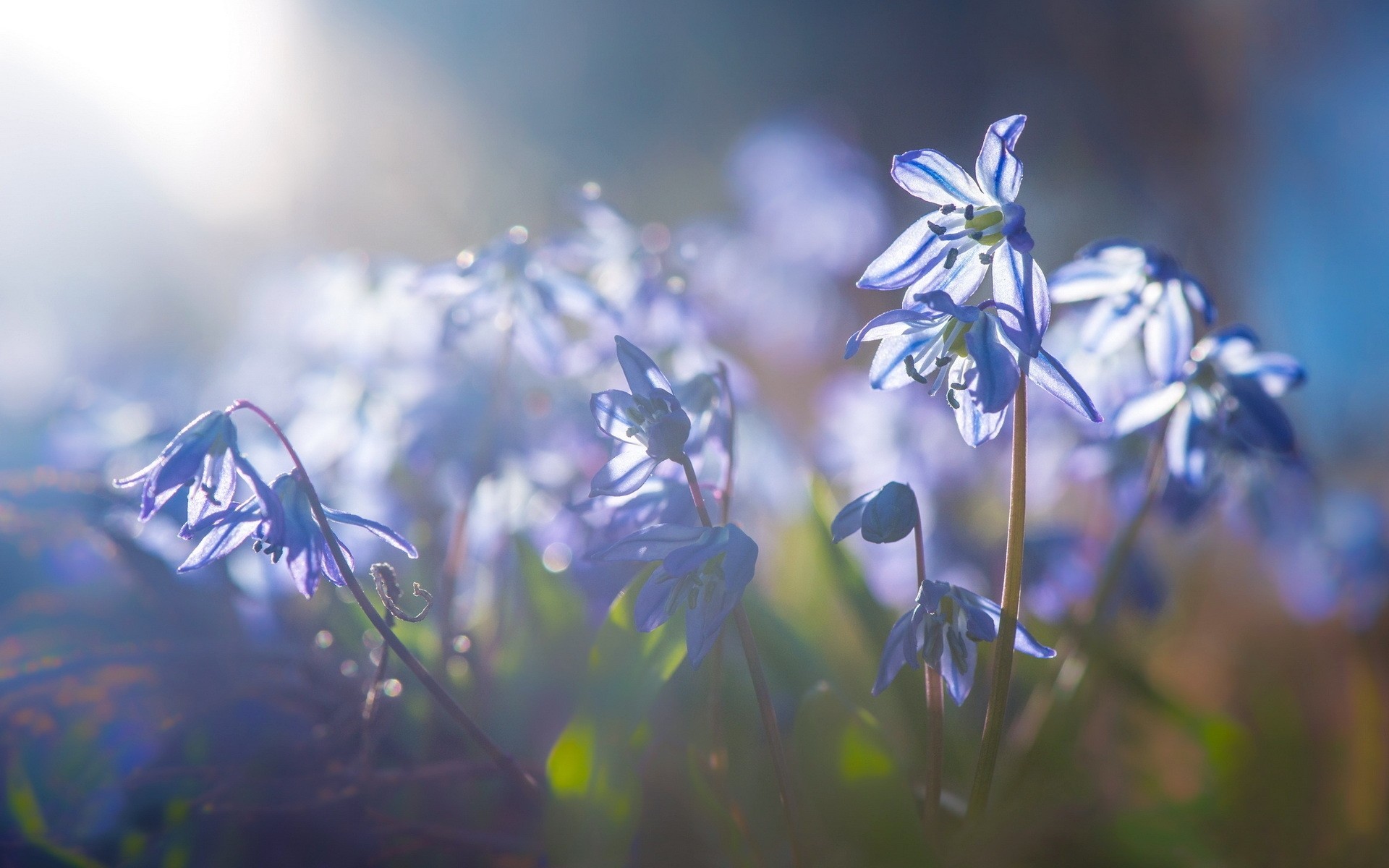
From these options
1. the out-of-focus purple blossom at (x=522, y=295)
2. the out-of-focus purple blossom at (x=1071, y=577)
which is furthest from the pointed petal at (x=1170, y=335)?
the out-of-focus purple blossom at (x=522, y=295)

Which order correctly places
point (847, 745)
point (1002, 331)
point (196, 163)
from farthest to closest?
point (196, 163)
point (847, 745)
point (1002, 331)

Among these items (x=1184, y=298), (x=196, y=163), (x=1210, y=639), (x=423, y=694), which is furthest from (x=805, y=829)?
(x=196, y=163)

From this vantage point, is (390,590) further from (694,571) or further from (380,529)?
(694,571)

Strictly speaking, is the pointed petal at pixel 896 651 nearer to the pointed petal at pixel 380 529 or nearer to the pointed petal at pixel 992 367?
the pointed petal at pixel 992 367

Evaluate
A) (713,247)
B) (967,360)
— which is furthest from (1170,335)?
(713,247)

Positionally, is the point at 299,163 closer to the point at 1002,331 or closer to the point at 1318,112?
the point at 1002,331

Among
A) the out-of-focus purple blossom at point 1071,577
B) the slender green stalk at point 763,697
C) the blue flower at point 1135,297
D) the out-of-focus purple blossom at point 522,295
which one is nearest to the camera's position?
the slender green stalk at point 763,697

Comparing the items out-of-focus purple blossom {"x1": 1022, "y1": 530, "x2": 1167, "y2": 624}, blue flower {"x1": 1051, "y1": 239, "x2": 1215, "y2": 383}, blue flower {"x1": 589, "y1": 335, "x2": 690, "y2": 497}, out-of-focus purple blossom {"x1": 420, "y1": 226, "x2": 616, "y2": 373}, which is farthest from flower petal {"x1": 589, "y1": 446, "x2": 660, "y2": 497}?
out-of-focus purple blossom {"x1": 1022, "y1": 530, "x2": 1167, "y2": 624}
